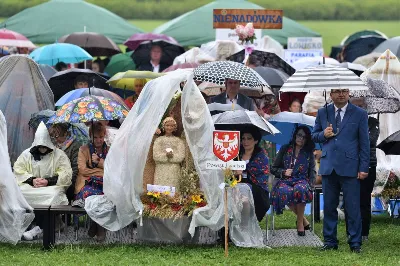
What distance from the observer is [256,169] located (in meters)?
13.1

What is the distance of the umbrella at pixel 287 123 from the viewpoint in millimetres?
13539

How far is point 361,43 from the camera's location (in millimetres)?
24688

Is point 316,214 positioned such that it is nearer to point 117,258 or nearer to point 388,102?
point 388,102

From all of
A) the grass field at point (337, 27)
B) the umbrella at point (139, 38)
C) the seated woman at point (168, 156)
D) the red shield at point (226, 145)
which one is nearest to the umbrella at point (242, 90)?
the seated woman at point (168, 156)

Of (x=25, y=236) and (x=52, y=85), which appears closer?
(x=25, y=236)

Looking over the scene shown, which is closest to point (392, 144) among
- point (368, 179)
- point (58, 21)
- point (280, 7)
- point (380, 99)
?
point (368, 179)

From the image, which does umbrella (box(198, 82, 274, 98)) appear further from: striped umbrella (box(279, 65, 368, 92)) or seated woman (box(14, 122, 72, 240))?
seated woman (box(14, 122, 72, 240))

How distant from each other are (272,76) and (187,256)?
6.15 m

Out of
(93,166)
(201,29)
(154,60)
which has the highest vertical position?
(201,29)

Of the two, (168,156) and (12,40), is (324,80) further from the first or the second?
(12,40)

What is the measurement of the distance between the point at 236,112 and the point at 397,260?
278cm

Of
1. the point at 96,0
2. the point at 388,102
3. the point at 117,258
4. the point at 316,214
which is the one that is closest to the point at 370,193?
the point at 388,102

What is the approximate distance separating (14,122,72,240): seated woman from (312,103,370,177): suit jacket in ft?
10.0

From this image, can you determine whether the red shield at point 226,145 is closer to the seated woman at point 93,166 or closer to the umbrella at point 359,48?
the seated woman at point 93,166
